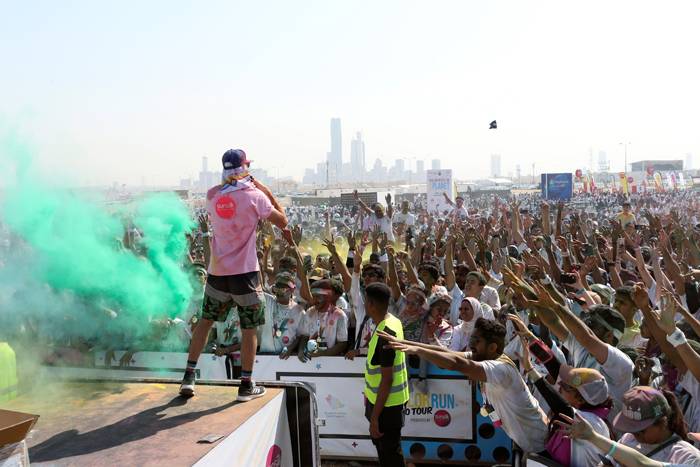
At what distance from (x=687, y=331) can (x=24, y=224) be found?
5.41 metres

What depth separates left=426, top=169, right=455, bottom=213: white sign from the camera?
26.5 metres

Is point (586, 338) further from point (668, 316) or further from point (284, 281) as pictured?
point (284, 281)

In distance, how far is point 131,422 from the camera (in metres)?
3.69

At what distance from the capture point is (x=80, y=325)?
4.93 meters

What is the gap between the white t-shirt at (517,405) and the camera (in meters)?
3.95

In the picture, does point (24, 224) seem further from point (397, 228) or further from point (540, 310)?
point (397, 228)

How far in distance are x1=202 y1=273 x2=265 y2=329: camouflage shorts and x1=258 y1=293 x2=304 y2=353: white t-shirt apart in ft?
7.18

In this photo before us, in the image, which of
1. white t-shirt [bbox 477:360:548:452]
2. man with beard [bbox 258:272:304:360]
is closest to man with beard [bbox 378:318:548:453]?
white t-shirt [bbox 477:360:548:452]

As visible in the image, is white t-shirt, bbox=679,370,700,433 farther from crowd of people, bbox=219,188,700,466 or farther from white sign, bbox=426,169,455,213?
white sign, bbox=426,169,455,213

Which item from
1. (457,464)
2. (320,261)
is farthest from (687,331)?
(320,261)

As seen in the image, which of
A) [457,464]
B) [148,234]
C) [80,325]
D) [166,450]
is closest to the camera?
[166,450]

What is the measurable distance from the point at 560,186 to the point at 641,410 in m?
34.6

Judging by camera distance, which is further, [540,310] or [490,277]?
[490,277]

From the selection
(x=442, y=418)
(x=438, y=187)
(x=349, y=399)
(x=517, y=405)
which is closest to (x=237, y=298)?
(x=517, y=405)
